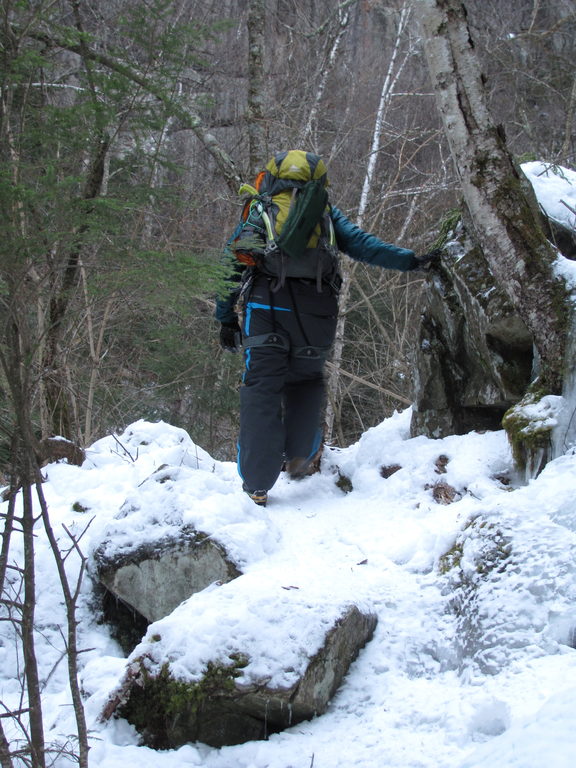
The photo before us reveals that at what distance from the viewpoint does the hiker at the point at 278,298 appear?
368 cm

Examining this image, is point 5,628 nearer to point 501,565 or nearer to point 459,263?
point 501,565

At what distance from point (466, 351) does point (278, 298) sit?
135 cm

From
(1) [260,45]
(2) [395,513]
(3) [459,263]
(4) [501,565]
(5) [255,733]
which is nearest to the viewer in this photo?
(5) [255,733]

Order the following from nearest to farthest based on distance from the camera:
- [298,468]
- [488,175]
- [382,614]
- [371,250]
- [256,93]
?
1. [382,614]
2. [488,175]
3. [371,250]
4. [298,468]
5. [256,93]

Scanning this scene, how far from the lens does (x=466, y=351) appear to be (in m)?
4.13

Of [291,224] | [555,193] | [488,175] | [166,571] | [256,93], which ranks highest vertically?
[256,93]

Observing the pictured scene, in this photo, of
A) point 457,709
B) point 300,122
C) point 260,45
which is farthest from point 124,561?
point 300,122

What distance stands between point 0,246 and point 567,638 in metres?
2.19

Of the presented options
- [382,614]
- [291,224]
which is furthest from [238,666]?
[291,224]

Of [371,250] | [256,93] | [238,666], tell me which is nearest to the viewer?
[238,666]

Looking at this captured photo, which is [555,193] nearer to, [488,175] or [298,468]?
[488,175]

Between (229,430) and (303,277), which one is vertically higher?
(303,277)

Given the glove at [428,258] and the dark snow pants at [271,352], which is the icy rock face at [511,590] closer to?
the dark snow pants at [271,352]

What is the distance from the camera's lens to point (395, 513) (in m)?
3.63
